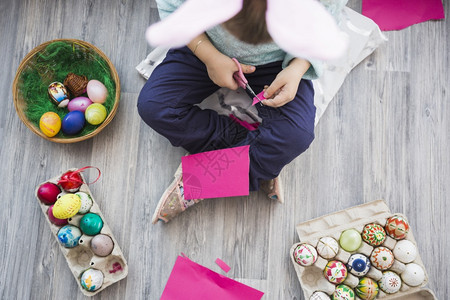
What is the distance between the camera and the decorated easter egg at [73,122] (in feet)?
3.14

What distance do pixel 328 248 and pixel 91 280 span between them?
0.52 m

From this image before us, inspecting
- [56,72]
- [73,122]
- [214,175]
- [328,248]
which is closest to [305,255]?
[328,248]

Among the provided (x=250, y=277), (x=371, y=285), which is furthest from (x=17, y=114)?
(x=371, y=285)

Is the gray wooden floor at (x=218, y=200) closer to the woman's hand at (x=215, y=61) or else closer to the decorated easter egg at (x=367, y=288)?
the decorated easter egg at (x=367, y=288)

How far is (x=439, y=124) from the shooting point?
1.06m

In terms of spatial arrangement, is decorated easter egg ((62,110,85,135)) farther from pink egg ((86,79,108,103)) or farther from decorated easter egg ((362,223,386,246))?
decorated easter egg ((362,223,386,246))

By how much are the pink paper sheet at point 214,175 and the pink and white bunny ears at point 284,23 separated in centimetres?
44

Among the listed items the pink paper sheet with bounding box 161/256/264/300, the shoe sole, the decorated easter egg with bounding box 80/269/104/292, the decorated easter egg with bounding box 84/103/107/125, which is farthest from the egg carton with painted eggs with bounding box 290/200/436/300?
the decorated easter egg with bounding box 84/103/107/125

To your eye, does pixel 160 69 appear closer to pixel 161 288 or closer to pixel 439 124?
pixel 161 288

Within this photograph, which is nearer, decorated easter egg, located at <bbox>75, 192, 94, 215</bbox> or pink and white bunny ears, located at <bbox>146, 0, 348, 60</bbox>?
pink and white bunny ears, located at <bbox>146, 0, 348, 60</bbox>

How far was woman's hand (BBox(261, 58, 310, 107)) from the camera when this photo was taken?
851 mm

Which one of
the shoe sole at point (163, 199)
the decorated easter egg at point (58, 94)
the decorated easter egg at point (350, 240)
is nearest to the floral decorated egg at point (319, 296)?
the decorated easter egg at point (350, 240)

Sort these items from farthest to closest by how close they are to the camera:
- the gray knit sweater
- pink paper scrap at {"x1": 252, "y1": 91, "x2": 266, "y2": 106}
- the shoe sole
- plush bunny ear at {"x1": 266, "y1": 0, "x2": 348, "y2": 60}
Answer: the shoe sole < pink paper scrap at {"x1": 252, "y1": 91, "x2": 266, "y2": 106} < the gray knit sweater < plush bunny ear at {"x1": 266, "y1": 0, "x2": 348, "y2": 60}

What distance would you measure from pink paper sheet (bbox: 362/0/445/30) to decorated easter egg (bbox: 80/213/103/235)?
2.70 ft
